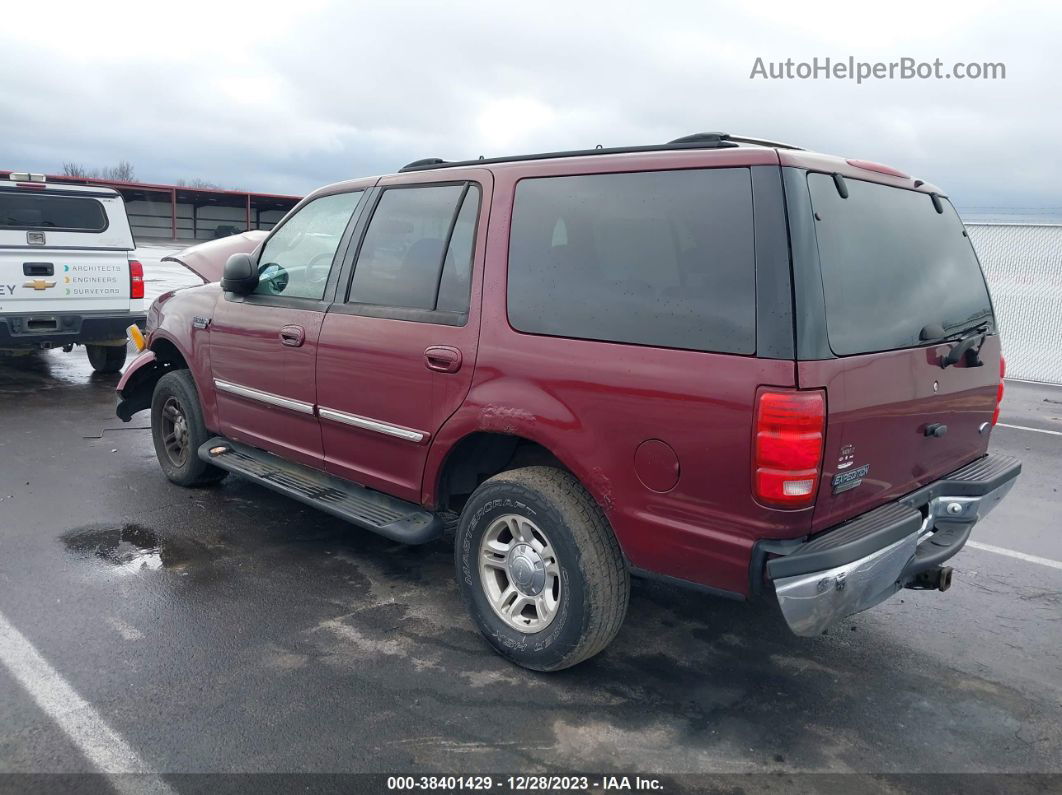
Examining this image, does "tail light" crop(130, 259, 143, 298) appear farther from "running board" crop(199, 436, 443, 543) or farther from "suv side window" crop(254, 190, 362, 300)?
"suv side window" crop(254, 190, 362, 300)

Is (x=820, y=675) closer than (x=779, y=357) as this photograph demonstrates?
No

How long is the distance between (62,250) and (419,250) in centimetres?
646

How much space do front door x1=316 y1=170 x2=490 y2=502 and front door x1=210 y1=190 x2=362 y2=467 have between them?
167mm

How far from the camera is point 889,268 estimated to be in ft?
10.5

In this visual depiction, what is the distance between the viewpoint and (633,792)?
275 centimetres

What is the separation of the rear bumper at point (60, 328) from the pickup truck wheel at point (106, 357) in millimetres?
640

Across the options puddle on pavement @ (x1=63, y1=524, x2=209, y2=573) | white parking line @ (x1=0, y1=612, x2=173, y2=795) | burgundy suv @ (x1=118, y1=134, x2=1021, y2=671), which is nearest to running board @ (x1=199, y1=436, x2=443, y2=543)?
burgundy suv @ (x1=118, y1=134, x2=1021, y2=671)

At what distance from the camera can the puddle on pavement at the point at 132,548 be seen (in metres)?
4.46

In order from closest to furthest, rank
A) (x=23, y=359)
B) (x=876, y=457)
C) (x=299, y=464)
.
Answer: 1. (x=876, y=457)
2. (x=299, y=464)
3. (x=23, y=359)

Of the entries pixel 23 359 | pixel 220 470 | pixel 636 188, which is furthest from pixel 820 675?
pixel 23 359

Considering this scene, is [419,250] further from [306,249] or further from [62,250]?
[62,250]

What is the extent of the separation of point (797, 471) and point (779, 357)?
364 mm

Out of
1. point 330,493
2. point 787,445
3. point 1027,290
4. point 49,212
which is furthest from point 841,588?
point 1027,290

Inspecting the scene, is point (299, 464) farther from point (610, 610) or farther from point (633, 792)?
point (633, 792)
